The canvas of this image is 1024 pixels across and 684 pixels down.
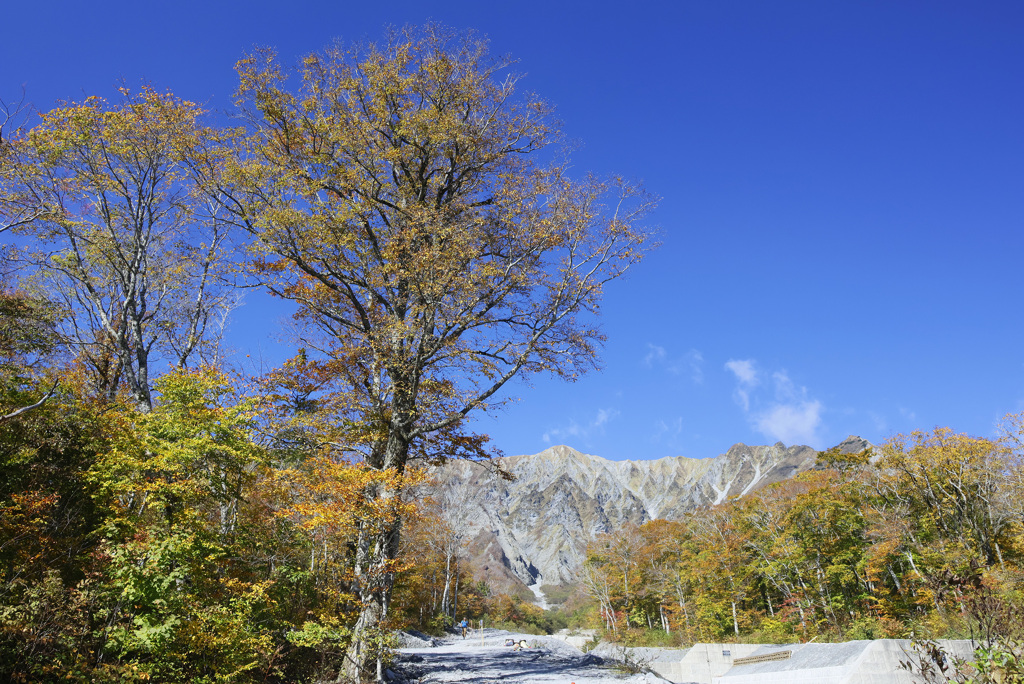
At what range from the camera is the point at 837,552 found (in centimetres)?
2572

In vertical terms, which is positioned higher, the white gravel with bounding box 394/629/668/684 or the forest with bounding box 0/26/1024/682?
the forest with bounding box 0/26/1024/682

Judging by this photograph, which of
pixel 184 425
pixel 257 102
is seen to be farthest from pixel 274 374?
pixel 257 102

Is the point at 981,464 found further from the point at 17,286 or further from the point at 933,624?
the point at 17,286

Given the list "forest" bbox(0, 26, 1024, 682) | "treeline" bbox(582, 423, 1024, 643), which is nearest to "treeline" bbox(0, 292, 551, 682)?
"forest" bbox(0, 26, 1024, 682)

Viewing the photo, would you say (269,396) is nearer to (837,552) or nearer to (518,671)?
(518,671)

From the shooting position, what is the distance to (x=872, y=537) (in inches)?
960

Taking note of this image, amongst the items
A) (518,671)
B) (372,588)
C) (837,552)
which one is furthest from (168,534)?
(837,552)

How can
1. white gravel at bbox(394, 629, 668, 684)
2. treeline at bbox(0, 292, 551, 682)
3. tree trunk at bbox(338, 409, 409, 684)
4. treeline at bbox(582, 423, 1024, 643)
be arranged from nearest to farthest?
treeline at bbox(0, 292, 551, 682) → tree trunk at bbox(338, 409, 409, 684) → white gravel at bbox(394, 629, 668, 684) → treeline at bbox(582, 423, 1024, 643)

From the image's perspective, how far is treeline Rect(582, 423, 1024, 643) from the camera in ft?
67.3

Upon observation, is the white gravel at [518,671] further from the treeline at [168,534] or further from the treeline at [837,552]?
the treeline at [837,552]

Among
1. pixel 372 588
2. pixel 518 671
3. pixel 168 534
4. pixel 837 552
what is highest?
pixel 168 534

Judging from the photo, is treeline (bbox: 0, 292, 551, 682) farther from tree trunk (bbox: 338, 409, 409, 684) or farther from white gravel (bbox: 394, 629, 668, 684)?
white gravel (bbox: 394, 629, 668, 684)

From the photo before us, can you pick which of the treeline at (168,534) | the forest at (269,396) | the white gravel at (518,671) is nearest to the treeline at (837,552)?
the forest at (269,396)

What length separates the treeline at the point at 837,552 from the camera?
67.3ft
